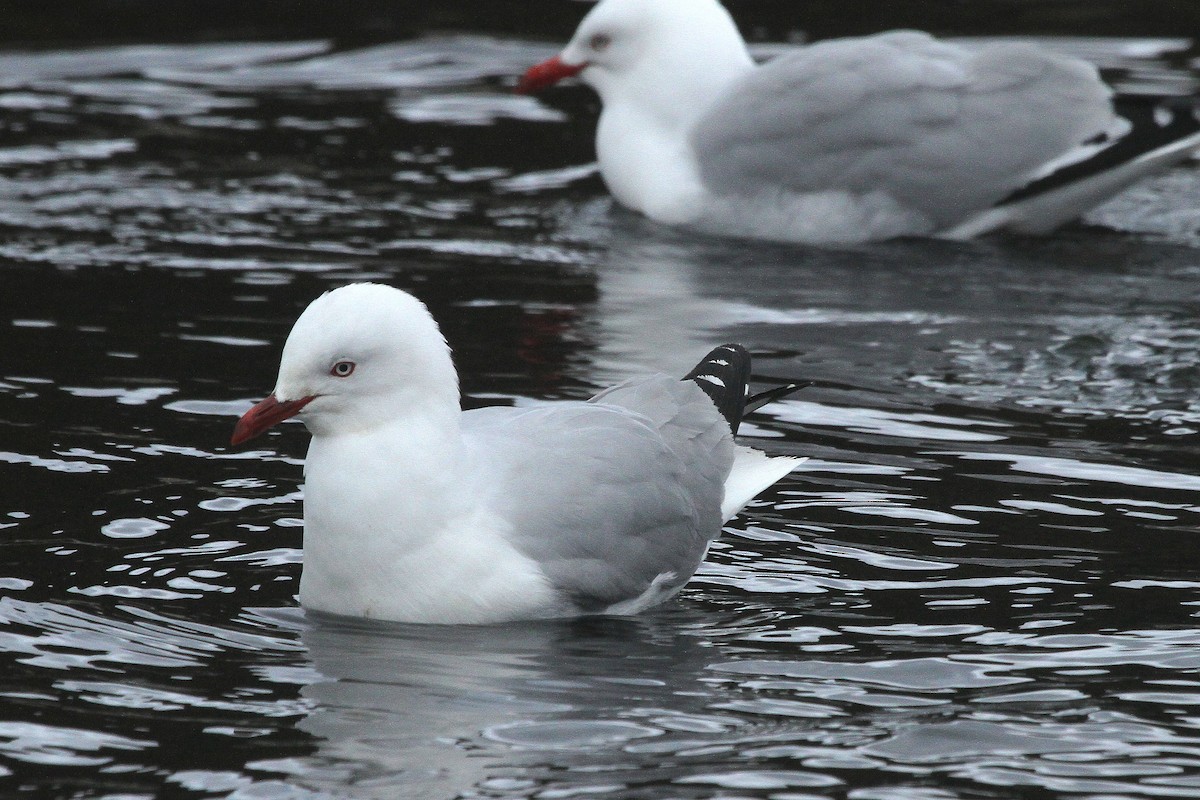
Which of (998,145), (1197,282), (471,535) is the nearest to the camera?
(471,535)

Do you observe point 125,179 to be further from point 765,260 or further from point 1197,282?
point 1197,282

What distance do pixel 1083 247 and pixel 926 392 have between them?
2572mm

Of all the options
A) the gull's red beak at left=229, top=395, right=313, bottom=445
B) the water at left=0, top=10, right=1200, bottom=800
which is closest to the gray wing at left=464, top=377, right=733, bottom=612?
the water at left=0, top=10, right=1200, bottom=800

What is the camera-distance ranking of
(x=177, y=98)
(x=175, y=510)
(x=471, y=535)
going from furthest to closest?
1. (x=177, y=98)
2. (x=175, y=510)
3. (x=471, y=535)

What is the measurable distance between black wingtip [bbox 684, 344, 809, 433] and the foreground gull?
73 cm

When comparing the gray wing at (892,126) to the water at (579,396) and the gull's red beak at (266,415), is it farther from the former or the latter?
the gull's red beak at (266,415)

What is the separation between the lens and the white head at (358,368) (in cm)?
536

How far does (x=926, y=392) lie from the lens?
7.71 meters

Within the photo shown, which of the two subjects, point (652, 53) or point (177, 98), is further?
point (177, 98)

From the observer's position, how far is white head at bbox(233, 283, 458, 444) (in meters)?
5.36

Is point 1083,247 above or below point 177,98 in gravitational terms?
below

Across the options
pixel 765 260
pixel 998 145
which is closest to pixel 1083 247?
pixel 998 145

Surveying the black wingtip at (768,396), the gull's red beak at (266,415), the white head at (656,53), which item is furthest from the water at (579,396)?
the white head at (656,53)

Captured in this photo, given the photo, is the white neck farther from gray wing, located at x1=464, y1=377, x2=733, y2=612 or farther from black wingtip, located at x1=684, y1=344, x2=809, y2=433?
gray wing, located at x1=464, y1=377, x2=733, y2=612
